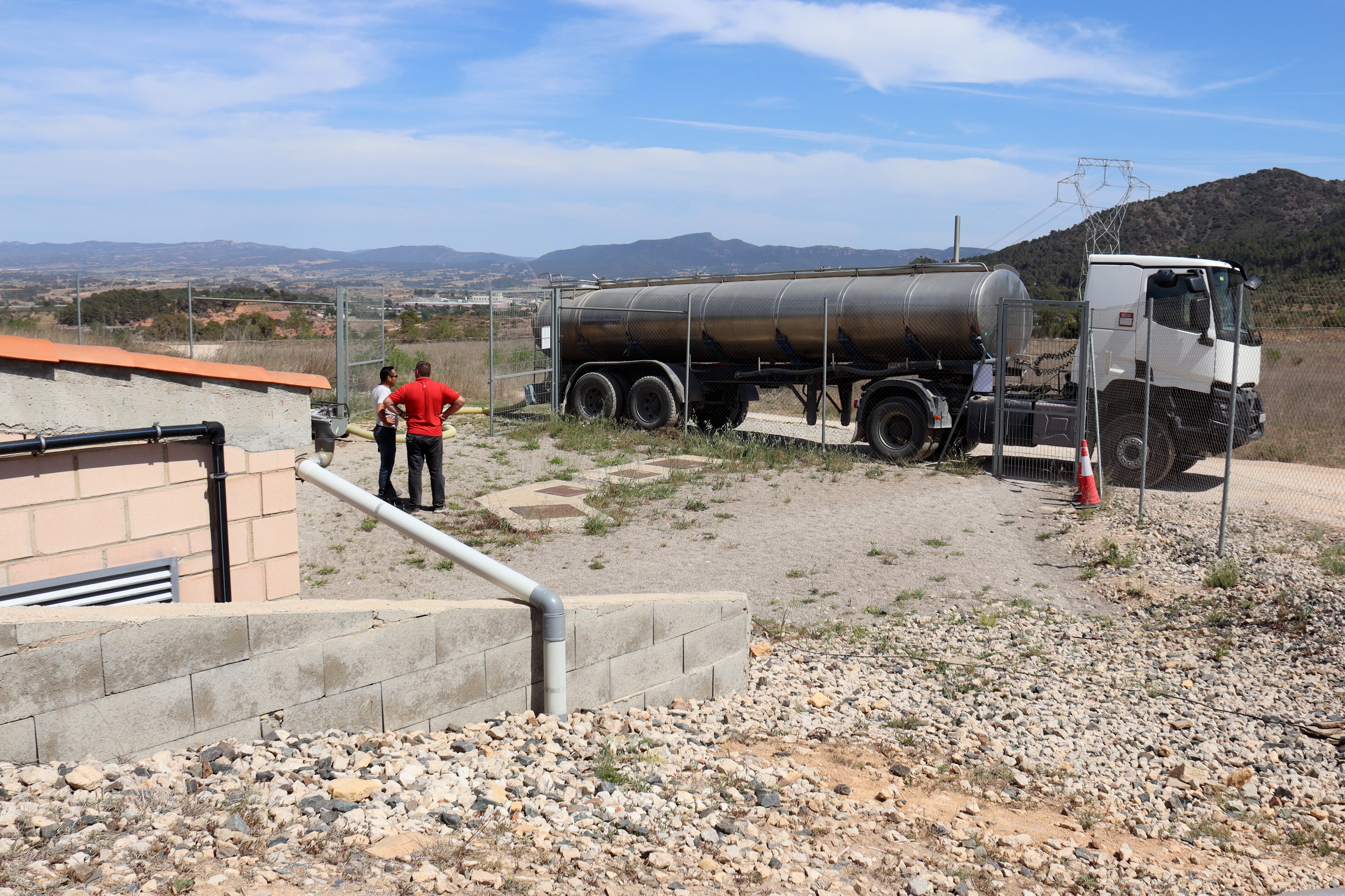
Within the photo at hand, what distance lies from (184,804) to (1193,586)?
800 cm

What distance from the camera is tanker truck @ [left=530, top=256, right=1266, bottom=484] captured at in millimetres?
12695

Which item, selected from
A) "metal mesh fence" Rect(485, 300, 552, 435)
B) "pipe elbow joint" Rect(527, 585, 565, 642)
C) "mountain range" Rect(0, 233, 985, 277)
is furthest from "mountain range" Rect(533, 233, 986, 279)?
"pipe elbow joint" Rect(527, 585, 565, 642)

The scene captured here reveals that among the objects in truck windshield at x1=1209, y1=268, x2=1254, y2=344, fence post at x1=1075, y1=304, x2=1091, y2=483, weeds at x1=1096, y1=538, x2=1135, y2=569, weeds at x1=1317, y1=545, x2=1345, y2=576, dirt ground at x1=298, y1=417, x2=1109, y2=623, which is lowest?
dirt ground at x1=298, y1=417, x2=1109, y2=623

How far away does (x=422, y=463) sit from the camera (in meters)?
11.8

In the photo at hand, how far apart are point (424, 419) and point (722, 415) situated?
8.30 meters

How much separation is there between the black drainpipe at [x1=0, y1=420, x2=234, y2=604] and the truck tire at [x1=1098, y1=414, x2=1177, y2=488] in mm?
10550

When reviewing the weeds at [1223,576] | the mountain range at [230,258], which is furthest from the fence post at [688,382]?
the mountain range at [230,258]

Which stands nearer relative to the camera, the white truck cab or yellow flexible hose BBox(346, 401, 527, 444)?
the white truck cab

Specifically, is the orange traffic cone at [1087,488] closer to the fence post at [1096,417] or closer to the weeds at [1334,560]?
the fence post at [1096,417]

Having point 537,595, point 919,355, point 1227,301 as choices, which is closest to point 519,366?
point 919,355

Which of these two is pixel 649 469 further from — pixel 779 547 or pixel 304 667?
pixel 304 667

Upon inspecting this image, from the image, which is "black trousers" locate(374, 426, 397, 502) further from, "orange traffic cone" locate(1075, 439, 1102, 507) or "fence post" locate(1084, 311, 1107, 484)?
"fence post" locate(1084, 311, 1107, 484)

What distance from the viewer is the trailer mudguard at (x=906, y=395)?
14.4 m

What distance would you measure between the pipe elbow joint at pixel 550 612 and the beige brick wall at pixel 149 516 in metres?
2.12
